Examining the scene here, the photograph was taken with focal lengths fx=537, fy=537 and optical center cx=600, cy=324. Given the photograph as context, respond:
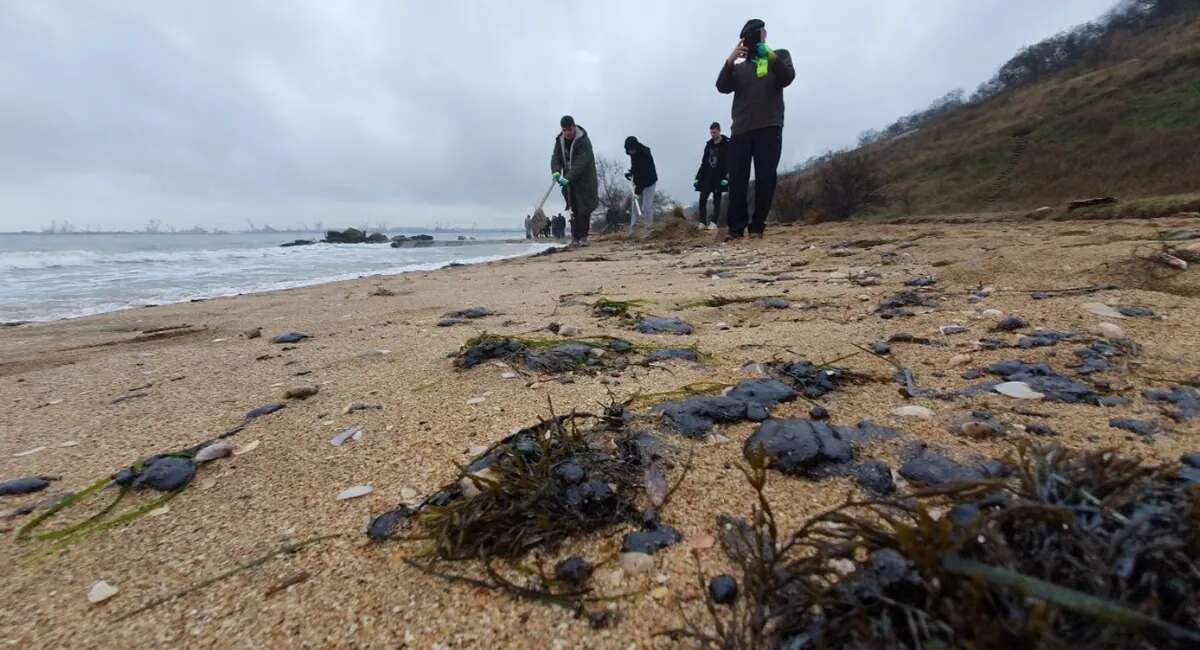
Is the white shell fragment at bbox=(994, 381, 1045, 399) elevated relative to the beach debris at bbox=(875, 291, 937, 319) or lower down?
lower down

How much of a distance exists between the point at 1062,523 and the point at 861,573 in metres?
0.23

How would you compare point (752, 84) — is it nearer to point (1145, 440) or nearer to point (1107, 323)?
point (1107, 323)

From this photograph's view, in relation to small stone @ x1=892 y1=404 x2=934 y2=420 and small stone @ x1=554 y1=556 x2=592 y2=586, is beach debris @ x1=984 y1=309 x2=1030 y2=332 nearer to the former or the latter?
small stone @ x1=892 y1=404 x2=934 y2=420

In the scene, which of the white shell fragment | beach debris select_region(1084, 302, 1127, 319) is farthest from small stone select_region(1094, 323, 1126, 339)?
the white shell fragment

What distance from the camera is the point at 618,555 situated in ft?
2.86

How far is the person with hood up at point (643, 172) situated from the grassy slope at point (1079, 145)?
6574 millimetres

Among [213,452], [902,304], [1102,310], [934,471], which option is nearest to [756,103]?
[902,304]

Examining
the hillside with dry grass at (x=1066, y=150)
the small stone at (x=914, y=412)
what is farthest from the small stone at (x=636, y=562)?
the hillside with dry grass at (x=1066, y=150)

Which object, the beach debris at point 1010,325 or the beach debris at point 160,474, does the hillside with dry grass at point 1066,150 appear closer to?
the beach debris at point 1010,325

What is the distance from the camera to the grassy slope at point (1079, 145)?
11031mm

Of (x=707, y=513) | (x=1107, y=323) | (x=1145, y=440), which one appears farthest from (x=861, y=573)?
(x=1107, y=323)

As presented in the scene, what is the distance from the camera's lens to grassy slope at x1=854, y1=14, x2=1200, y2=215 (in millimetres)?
11031

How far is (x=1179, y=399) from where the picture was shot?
4.02ft

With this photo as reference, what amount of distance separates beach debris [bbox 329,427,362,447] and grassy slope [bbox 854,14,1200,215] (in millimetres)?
12861
